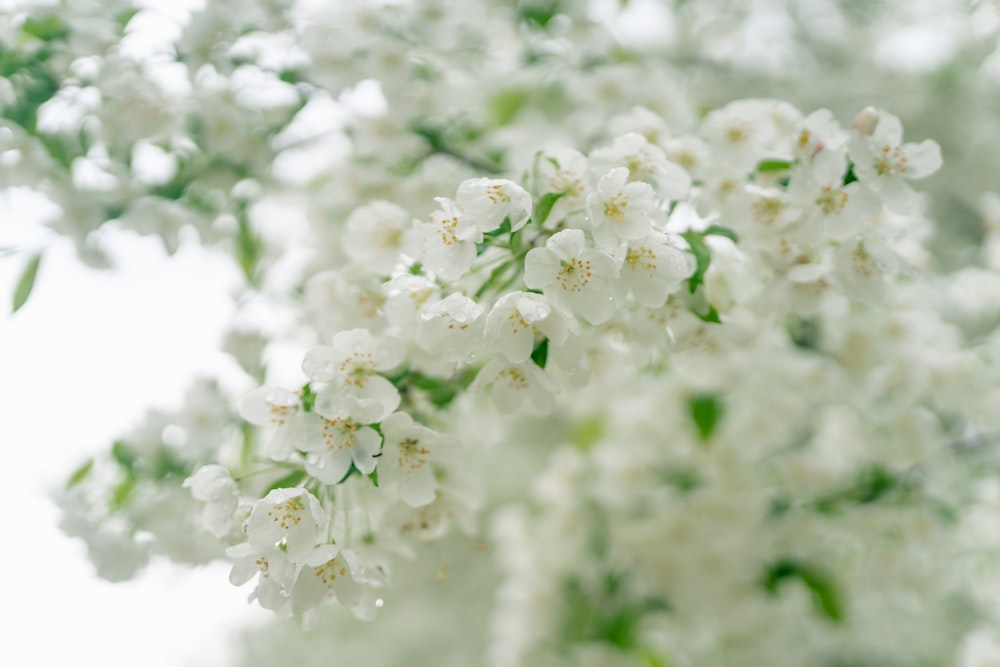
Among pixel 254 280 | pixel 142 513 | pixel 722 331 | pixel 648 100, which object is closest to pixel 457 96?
pixel 648 100

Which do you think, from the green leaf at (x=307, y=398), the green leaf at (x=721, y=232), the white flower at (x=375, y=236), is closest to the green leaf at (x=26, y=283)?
the white flower at (x=375, y=236)

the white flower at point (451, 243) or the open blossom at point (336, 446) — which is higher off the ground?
the white flower at point (451, 243)

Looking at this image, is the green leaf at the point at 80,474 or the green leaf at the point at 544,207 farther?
the green leaf at the point at 80,474

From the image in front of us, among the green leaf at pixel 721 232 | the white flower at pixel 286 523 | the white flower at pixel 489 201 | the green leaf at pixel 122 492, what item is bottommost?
the green leaf at pixel 122 492

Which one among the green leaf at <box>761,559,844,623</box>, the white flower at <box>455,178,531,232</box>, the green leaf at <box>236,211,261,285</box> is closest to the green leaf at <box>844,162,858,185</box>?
the white flower at <box>455,178,531,232</box>

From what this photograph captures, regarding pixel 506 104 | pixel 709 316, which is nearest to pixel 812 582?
pixel 709 316

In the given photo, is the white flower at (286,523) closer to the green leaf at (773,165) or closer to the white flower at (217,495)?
the white flower at (217,495)

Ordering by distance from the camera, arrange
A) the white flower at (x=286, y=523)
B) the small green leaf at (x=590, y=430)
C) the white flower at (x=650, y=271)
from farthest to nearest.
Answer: the small green leaf at (x=590, y=430)
the white flower at (x=650, y=271)
the white flower at (x=286, y=523)
